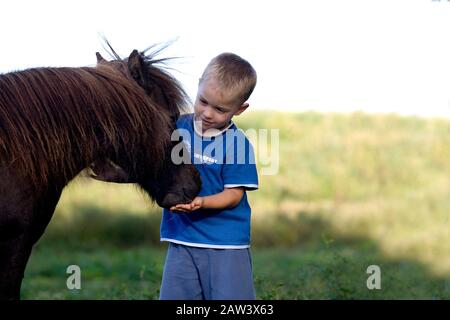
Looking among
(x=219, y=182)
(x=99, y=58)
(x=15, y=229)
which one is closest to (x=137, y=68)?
(x=99, y=58)

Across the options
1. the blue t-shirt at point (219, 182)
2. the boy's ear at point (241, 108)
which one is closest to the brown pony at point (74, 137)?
the blue t-shirt at point (219, 182)

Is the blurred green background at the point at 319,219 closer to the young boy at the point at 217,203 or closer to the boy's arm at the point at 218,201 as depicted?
the young boy at the point at 217,203

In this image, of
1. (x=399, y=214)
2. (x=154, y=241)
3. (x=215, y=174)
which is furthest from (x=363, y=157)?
(x=215, y=174)

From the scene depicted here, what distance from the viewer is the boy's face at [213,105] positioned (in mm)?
3475

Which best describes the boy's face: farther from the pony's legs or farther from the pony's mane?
the pony's legs

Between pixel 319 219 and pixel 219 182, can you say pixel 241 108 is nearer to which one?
pixel 219 182

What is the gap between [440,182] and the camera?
12.1 metres

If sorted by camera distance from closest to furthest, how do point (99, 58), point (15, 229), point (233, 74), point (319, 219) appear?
point (15, 229) → point (233, 74) → point (99, 58) → point (319, 219)

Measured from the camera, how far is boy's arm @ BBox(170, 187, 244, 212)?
340cm

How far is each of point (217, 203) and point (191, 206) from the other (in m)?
0.13

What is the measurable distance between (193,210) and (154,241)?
7914 mm

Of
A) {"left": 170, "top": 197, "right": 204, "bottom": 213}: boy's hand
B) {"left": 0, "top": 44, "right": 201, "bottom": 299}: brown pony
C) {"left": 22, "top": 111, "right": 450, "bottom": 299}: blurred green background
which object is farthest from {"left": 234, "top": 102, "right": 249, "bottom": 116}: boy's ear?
{"left": 22, "top": 111, "right": 450, "bottom": 299}: blurred green background

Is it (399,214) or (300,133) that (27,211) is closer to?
(399,214)

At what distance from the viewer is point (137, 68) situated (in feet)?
11.4
